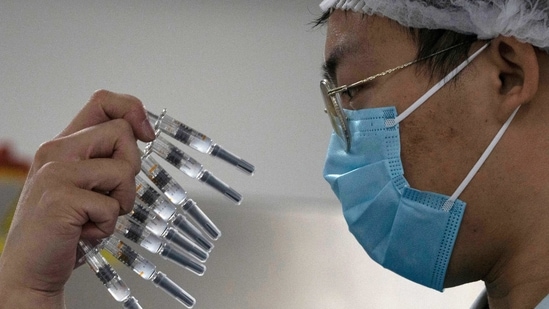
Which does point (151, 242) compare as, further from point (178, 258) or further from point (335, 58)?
point (335, 58)

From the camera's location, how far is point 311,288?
2150 millimetres

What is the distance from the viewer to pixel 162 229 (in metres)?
1.19

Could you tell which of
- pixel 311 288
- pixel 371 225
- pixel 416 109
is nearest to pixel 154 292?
pixel 311 288

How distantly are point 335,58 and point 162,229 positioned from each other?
41 cm

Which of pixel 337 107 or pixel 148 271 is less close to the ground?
pixel 337 107

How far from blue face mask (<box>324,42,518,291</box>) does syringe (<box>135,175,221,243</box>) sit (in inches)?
9.8

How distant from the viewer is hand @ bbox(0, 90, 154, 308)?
1085 mm

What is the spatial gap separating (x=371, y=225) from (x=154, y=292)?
1.11 metres

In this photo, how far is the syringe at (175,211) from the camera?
1.20m

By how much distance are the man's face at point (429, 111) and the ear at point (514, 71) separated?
1.0 inches


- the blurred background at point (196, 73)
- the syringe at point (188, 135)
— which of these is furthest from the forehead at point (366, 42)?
the blurred background at point (196, 73)

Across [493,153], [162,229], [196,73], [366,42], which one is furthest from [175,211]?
[196,73]

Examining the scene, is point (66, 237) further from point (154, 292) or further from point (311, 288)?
point (311, 288)

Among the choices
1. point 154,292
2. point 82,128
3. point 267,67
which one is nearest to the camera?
point 82,128
